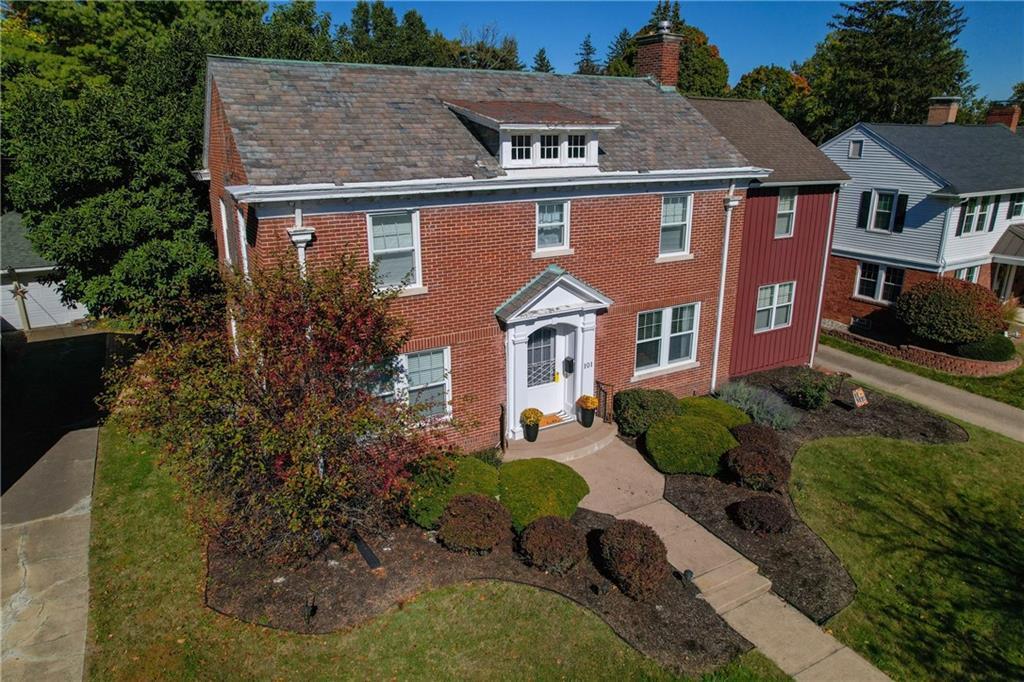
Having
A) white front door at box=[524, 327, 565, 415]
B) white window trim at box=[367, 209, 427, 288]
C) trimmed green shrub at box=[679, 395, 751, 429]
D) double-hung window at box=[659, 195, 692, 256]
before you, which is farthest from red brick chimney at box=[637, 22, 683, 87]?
white window trim at box=[367, 209, 427, 288]

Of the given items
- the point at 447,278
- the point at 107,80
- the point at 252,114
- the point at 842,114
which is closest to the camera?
the point at 252,114

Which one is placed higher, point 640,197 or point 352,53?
point 352,53

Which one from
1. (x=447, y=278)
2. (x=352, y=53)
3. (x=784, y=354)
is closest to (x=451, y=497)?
(x=447, y=278)

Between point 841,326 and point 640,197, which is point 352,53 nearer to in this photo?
point 640,197

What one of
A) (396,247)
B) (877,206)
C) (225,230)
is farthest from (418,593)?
(877,206)

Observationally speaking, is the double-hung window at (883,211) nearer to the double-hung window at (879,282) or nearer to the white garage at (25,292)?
the double-hung window at (879,282)

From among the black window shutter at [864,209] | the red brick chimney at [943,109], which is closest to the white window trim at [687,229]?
the black window shutter at [864,209]

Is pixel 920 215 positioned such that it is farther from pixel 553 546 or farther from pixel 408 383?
pixel 553 546
